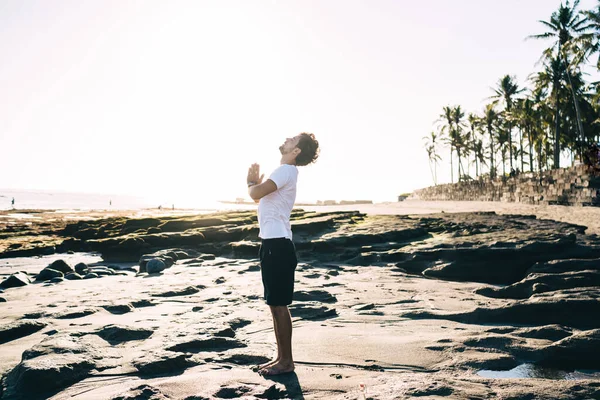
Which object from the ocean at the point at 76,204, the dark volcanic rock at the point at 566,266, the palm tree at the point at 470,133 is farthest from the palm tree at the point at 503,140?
the dark volcanic rock at the point at 566,266

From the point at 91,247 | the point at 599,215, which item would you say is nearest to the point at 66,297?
the point at 91,247

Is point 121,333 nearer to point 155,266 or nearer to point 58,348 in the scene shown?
point 58,348

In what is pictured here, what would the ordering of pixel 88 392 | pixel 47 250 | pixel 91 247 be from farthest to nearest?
1. pixel 47 250
2. pixel 91 247
3. pixel 88 392

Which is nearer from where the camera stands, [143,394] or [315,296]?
[143,394]

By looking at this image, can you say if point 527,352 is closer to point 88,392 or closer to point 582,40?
point 88,392

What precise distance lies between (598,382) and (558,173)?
2551 centimetres

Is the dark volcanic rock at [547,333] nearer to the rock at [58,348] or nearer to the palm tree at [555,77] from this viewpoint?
the rock at [58,348]

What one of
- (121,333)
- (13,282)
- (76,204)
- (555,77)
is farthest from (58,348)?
(76,204)


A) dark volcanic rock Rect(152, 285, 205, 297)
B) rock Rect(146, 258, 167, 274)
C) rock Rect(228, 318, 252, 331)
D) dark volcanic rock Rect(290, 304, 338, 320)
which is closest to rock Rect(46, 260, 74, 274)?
rock Rect(146, 258, 167, 274)

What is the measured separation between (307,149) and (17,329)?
148 inches

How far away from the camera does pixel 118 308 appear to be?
5875 mm

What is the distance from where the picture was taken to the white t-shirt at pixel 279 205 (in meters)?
3.62

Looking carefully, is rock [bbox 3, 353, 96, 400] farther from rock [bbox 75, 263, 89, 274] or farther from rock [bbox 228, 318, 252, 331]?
rock [bbox 75, 263, 89, 274]

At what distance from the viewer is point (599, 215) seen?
16.3 m
